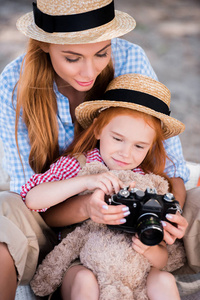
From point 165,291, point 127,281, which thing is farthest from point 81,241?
point 165,291

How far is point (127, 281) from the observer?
3.89ft

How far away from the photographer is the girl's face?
1.32 metres

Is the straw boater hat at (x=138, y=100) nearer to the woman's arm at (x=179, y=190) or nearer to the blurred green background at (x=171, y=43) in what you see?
the woman's arm at (x=179, y=190)

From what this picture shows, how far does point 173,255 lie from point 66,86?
709 mm

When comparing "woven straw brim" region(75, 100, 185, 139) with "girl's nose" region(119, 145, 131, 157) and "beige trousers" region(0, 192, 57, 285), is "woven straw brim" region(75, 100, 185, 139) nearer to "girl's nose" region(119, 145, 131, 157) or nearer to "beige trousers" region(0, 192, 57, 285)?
"girl's nose" region(119, 145, 131, 157)

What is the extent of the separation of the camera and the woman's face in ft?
1.39

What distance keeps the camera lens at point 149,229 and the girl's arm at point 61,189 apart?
0.13 metres

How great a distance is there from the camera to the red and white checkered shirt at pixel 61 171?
1362 mm

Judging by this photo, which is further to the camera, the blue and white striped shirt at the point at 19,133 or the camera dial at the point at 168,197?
the blue and white striped shirt at the point at 19,133

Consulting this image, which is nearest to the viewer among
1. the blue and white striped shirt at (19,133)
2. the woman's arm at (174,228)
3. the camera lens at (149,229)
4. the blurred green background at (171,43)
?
the camera lens at (149,229)

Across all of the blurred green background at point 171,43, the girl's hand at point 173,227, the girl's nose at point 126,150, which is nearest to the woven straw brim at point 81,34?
the girl's nose at point 126,150

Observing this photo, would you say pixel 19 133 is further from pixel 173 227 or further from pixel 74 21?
pixel 173 227

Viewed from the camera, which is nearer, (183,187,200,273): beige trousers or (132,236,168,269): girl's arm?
(132,236,168,269): girl's arm

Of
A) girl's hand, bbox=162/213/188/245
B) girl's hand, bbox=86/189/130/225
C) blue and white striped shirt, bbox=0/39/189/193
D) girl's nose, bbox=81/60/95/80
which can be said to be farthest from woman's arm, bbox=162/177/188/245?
girl's nose, bbox=81/60/95/80
